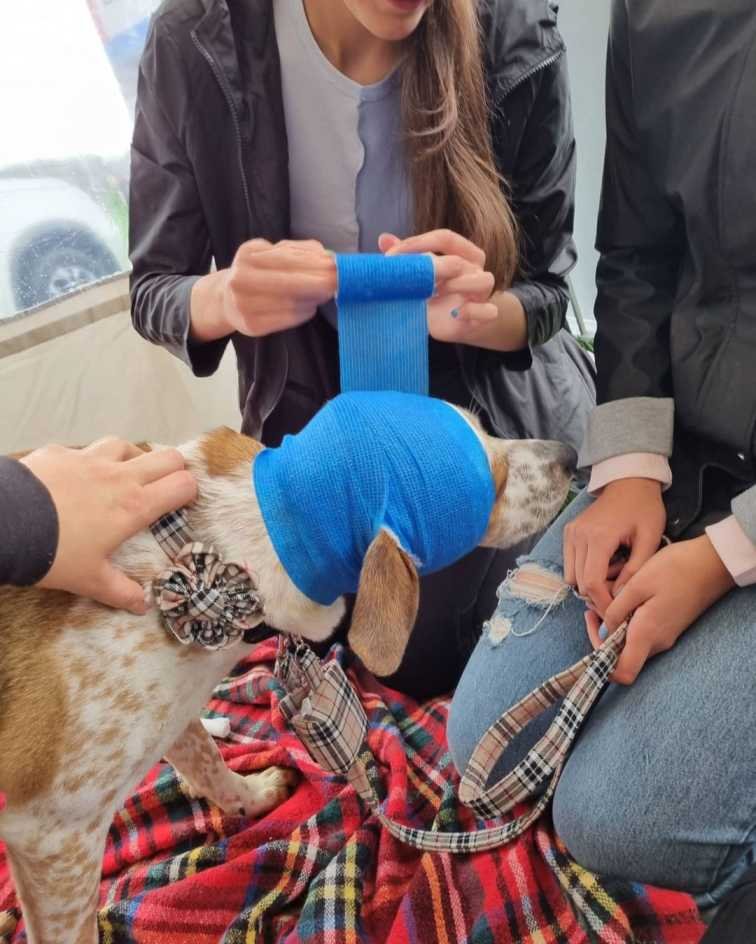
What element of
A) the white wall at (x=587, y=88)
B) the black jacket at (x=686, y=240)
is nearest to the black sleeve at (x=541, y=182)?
the black jacket at (x=686, y=240)

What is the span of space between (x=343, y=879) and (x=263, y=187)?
1525 mm

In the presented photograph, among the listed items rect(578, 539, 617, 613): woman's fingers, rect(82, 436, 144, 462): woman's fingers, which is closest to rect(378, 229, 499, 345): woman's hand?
rect(578, 539, 617, 613): woman's fingers

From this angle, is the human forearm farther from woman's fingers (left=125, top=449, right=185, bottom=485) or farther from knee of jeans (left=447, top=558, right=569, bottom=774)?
woman's fingers (left=125, top=449, right=185, bottom=485)

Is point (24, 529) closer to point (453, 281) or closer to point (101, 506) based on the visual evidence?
point (101, 506)

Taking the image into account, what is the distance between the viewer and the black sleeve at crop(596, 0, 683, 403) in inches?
58.4

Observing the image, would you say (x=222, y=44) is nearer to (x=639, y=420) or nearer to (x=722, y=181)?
(x=722, y=181)

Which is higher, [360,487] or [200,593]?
[360,487]

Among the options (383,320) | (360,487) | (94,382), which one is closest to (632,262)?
(383,320)

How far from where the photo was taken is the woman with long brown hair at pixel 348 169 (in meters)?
1.62

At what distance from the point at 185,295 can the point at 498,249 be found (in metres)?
0.72

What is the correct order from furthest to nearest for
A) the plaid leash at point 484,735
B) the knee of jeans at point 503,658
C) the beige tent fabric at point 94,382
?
the beige tent fabric at point 94,382 < the knee of jeans at point 503,658 < the plaid leash at point 484,735

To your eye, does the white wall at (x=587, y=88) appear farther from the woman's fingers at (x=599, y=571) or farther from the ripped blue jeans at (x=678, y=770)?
the ripped blue jeans at (x=678, y=770)

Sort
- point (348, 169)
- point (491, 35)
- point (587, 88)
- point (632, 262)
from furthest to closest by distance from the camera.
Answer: point (587, 88), point (348, 169), point (491, 35), point (632, 262)

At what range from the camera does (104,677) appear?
4.00 feet
